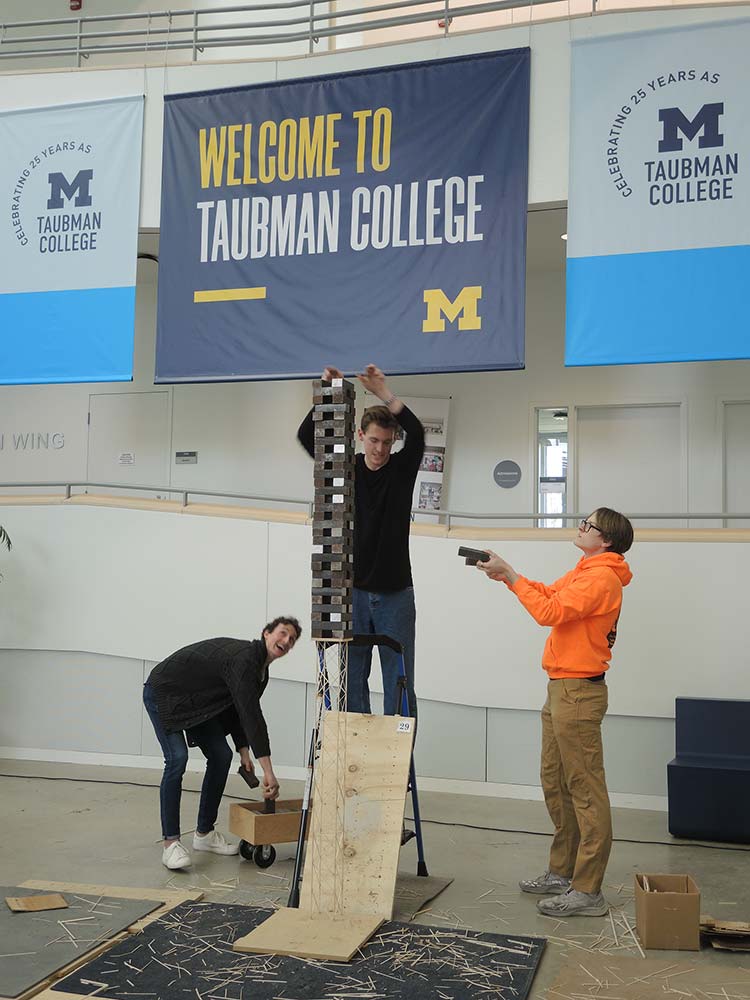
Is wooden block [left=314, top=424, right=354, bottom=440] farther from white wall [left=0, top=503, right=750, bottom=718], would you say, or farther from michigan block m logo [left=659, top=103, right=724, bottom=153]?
michigan block m logo [left=659, top=103, right=724, bottom=153]

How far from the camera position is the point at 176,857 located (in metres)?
4.41

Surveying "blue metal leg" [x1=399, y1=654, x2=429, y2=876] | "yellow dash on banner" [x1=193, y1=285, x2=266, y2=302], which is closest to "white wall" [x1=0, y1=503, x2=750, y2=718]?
"yellow dash on banner" [x1=193, y1=285, x2=266, y2=302]

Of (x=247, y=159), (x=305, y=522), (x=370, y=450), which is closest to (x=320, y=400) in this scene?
(x=370, y=450)

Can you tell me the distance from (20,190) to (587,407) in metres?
4.51

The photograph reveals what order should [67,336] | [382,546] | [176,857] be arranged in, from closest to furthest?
1. [382,546]
2. [176,857]
3. [67,336]

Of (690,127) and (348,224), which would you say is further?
(348,224)

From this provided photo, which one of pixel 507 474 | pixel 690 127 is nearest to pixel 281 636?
pixel 690 127

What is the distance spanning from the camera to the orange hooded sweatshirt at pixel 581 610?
382 centimetres

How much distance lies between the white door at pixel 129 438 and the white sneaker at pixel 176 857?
5.02 m

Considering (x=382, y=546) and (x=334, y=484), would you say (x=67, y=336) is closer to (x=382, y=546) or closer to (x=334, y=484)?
(x=382, y=546)

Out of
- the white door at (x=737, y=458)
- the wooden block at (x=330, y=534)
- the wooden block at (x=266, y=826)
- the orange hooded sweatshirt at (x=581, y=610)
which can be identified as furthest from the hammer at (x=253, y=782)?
the white door at (x=737, y=458)

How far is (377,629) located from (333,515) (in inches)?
29.5

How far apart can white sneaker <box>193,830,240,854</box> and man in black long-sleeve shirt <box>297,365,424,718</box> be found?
98 centimetres

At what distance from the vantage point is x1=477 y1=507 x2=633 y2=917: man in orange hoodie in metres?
3.84
